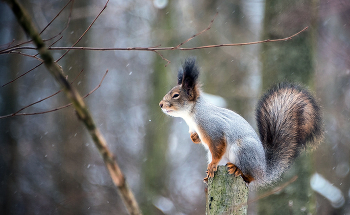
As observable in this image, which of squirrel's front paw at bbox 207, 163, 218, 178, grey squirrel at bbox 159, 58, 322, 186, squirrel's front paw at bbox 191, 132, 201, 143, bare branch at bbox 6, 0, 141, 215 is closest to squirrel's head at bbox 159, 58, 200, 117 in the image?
grey squirrel at bbox 159, 58, 322, 186

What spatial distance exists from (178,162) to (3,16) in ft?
14.1

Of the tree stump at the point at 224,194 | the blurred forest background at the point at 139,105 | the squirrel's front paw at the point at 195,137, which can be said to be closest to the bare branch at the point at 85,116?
the tree stump at the point at 224,194

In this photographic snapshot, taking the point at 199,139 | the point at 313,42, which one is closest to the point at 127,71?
the point at 313,42

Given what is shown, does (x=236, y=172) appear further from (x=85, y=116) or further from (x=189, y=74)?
(x=85, y=116)

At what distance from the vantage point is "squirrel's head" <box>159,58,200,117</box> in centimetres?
183

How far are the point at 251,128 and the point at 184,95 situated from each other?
448 mm

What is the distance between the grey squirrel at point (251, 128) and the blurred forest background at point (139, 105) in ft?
5.31

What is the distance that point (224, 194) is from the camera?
148 centimetres

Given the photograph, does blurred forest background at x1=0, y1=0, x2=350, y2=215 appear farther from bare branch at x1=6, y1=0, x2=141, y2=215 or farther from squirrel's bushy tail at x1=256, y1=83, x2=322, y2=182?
bare branch at x1=6, y1=0, x2=141, y2=215

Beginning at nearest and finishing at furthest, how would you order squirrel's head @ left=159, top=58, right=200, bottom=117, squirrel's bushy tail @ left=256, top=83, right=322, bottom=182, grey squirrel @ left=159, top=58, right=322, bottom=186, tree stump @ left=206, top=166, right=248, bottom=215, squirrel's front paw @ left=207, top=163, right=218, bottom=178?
tree stump @ left=206, top=166, right=248, bottom=215 → squirrel's front paw @ left=207, top=163, right=218, bottom=178 → grey squirrel @ left=159, top=58, right=322, bottom=186 → squirrel's head @ left=159, top=58, right=200, bottom=117 → squirrel's bushy tail @ left=256, top=83, right=322, bottom=182

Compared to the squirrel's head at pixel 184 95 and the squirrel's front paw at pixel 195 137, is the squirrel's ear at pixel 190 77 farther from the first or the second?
the squirrel's front paw at pixel 195 137

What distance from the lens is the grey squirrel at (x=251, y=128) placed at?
5.66 ft

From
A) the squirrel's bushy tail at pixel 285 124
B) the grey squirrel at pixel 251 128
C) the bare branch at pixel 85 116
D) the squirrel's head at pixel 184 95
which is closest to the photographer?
the bare branch at pixel 85 116

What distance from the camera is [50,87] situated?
19.8ft
